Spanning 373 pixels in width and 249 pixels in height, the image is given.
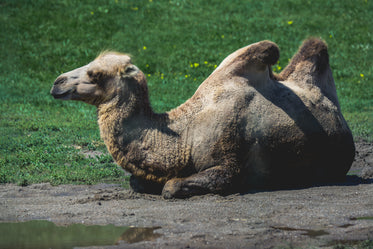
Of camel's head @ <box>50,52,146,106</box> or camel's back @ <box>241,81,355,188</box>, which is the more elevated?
camel's head @ <box>50,52,146,106</box>

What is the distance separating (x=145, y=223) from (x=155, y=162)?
1.38 metres

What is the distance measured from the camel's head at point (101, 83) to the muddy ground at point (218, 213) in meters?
1.16

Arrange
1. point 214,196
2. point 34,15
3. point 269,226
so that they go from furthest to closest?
point 34,15, point 214,196, point 269,226

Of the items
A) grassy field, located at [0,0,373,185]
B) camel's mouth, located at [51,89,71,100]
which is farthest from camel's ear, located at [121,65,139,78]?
grassy field, located at [0,0,373,185]

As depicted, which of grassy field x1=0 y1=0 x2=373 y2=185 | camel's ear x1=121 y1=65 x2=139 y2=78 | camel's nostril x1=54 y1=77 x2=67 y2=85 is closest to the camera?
camel's ear x1=121 y1=65 x2=139 y2=78

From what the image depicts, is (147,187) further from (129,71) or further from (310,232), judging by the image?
(310,232)

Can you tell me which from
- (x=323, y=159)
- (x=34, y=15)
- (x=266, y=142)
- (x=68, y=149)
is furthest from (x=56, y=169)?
(x=34, y=15)

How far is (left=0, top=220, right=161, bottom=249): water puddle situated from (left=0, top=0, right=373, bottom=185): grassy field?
531cm

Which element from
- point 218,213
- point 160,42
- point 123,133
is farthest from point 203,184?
point 160,42

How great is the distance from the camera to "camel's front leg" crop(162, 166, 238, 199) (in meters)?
6.67

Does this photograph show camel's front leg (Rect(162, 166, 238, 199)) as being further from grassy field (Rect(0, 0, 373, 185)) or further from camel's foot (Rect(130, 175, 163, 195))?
grassy field (Rect(0, 0, 373, 185))

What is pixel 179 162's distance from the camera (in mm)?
6895

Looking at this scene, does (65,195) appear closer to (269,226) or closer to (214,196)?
(214,196)

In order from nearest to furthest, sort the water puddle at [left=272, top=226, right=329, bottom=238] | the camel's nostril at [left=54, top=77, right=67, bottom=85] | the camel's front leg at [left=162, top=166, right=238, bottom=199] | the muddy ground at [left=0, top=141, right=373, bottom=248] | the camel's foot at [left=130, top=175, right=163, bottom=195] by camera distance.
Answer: the muddy ground at [left=0, top=141, right=373, bottom=248], the water puddle at [left=272, top=226, right=329, bottom=238], the camel's front leg at [left=162, top=166, right=238, bottom=199], the camel's nostril at [left=54, top=77, right=67, bottom=85], the camel's foot at [left=130, top=175, right=163, bottom=195]
